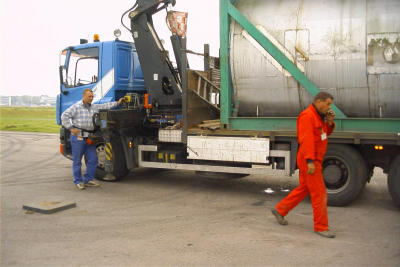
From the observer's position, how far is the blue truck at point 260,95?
6.03m

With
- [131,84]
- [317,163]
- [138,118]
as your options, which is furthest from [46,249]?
[131,84]

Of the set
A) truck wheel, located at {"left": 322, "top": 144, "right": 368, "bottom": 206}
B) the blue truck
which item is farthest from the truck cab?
truck wheel, located at {"left": 322, "top": 144, "right": 368, "bottom": 206}

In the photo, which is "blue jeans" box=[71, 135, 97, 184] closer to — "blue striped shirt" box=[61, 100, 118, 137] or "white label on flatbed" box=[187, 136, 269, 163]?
"blue striped shirt" box=[61, 100, 118, 137]

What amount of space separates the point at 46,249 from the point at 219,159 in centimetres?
336

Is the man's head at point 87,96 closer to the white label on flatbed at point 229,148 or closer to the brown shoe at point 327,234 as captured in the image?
the white label on flatbed at point 229,148

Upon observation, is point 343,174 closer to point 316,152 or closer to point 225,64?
point 316,152

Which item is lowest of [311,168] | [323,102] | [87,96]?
[311,168]

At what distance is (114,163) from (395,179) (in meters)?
5.05

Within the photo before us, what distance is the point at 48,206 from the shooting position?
5.86m

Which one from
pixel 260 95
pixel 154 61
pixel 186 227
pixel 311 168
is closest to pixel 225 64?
pixel 260 95

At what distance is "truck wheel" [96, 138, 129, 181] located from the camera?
8008mm

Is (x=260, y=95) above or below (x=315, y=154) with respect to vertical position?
above

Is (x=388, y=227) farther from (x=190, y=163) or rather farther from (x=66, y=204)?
(x=66, y=204)

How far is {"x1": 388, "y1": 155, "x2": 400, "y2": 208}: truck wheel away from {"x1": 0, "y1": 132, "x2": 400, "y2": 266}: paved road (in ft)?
0.81
